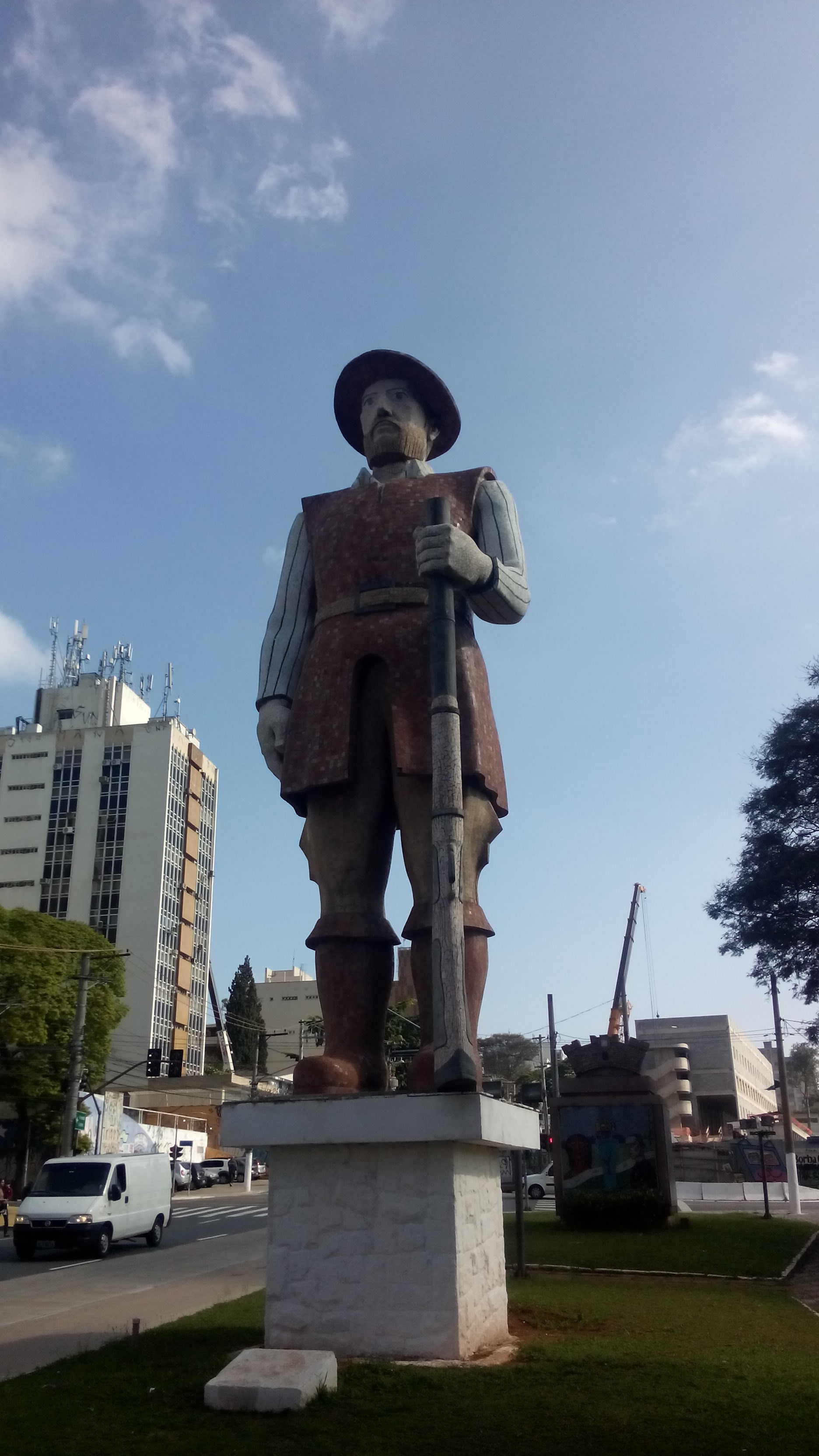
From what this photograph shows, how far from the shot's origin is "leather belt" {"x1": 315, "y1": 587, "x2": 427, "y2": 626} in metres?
7.56

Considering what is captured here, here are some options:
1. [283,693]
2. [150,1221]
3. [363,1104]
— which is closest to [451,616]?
[283,693]

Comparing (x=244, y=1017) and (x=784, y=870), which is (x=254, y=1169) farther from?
(x=784, y=870)

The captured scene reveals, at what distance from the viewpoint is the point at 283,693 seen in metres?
7.95

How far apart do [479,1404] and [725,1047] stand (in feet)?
257

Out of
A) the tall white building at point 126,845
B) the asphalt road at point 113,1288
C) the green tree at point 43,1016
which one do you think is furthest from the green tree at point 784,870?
the tall white building at point 126,845

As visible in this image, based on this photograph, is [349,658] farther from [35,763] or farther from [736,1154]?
[35,763]

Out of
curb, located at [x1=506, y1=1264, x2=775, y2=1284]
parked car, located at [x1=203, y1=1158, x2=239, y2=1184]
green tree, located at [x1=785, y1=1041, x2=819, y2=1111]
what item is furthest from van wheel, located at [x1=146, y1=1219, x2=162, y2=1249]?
green tree, located at [x1=785, y1=1041, x2=819, y2=1111]

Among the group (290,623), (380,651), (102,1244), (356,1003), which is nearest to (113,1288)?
(102,1244)

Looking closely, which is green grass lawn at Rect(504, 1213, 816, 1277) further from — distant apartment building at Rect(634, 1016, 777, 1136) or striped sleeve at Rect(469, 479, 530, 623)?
distant apartment building at Rect(634, 1016, 777, 1136)

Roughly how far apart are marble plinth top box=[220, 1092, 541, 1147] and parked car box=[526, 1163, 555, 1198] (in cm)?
2738

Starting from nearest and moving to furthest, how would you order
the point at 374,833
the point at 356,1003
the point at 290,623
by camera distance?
1. the point at 356,1003
2. the point at 374,833
3. the point at 290,623

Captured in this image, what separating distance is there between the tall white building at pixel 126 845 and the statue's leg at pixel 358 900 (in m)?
52.2

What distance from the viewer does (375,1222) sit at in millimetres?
6316

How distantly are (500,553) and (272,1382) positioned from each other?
5.03 metres
